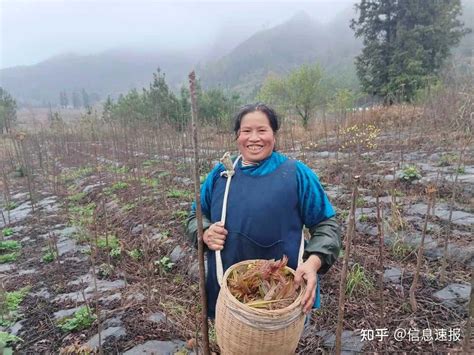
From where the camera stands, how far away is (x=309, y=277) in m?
1.30

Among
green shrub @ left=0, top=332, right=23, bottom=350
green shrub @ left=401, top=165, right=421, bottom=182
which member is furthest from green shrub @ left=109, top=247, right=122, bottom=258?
green shrub @ left=401, top=165, right=421, bottom=182

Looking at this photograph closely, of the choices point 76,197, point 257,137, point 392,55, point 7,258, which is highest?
point 392,55

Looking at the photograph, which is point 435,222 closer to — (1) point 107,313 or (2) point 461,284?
(2) point 461,284

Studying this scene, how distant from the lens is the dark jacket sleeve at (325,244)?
57.4 inches

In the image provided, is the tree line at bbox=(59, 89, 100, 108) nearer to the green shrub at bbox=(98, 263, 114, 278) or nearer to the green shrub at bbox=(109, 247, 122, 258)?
the green shrub at bbox=(109, 247, 122, 258)

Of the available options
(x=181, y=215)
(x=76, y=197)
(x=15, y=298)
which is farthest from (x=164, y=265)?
(x=76, y=197)

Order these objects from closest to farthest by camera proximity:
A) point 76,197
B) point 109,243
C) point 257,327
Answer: point 257,327
point 109,243
point 76,197

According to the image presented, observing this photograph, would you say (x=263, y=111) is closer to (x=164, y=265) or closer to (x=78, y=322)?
(x=78, y=322)

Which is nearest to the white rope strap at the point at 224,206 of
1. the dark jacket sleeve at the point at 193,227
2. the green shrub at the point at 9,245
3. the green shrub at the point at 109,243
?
the dark jacket sleeve at the point at 193,227

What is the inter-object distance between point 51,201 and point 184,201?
323 cm

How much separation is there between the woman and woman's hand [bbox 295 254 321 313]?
0.09m

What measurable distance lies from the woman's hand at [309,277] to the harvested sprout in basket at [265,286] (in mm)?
40

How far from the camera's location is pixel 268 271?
50.1 inches

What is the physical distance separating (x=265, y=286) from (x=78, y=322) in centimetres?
185
